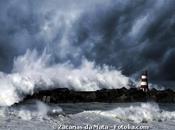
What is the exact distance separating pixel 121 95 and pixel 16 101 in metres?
17.3

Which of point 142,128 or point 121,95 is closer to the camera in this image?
point 142,128

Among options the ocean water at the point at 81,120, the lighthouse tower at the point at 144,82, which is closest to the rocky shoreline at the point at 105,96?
the lighthouse tower at the point at 144,82

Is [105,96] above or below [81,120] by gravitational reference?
above

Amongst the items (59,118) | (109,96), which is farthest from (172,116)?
(109,96)

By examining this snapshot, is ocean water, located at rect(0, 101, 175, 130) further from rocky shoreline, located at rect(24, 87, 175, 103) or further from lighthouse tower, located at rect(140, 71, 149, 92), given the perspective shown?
lighthouse tower, located at rect(140, 71, 149, 92)

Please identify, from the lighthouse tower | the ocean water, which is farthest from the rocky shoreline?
the ocean water

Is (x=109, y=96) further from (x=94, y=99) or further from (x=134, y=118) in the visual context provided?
(x=134, y=118)

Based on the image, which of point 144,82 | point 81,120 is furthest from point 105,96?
point 81,120

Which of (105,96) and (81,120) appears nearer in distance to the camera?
(81,120)

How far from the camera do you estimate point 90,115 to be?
1379 centimetres

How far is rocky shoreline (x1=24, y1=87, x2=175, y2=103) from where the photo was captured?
2685 centimetres

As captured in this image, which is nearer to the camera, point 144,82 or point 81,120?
point 81,120

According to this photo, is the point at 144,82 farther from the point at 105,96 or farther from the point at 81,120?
the point at 81,120

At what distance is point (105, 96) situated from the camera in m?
32.9
